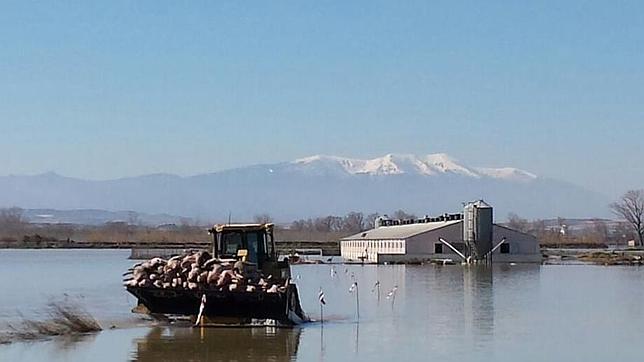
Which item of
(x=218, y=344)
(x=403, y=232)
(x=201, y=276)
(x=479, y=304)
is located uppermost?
(x=403, y=232)

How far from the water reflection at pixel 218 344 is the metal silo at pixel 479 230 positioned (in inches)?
1732

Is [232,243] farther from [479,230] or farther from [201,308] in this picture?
[479,230]

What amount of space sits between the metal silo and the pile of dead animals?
140 feet

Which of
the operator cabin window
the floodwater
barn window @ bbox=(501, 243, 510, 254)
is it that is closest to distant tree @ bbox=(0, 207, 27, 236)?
barn window @ bbox=(501, 243, 510, 254)

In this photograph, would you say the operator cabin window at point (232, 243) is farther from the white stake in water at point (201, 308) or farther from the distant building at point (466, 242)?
the distant building at point (466, 242)

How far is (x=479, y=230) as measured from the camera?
66812 mm

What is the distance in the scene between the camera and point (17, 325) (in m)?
23.7

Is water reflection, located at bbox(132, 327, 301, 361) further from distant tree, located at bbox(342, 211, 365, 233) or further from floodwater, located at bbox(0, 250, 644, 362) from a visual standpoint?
distant tree, located at bbox(342, 211, 365, 233)

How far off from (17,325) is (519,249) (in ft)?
158

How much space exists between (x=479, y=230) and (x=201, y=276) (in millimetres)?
45006

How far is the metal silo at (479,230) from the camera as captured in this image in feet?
218

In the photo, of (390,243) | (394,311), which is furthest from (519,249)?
→ (394,311)

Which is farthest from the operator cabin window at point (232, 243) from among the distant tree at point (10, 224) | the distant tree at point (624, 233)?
the distant tree at point (10, 224)

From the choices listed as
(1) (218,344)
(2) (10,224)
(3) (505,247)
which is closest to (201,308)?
(1) (218,344)
